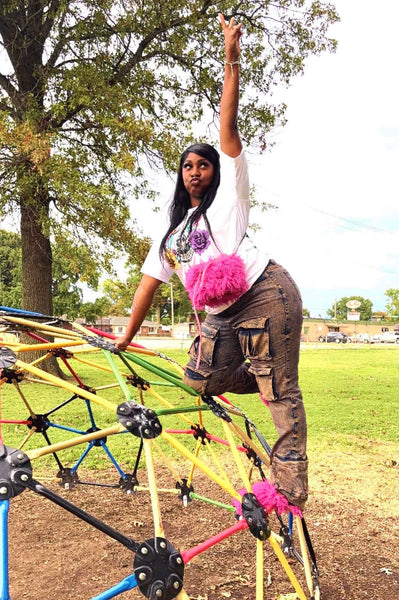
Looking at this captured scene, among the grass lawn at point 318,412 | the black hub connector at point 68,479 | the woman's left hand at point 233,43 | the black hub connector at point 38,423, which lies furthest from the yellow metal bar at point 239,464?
the black hub connector at point 68,479

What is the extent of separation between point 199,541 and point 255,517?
1.49 metres

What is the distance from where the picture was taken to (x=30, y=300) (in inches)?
401

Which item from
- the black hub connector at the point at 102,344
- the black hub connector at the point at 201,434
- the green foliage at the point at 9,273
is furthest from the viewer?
the green foliage at the point at 9,273

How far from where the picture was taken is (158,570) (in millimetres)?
1734

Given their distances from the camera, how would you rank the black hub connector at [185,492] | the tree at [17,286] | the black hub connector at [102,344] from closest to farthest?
the black hub connector at [102,344] < the black hub connector at [185,492] < the tree at [17,286]

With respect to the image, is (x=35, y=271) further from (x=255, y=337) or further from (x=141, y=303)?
(x=255, y=337)

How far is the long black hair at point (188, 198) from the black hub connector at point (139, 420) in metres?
0.83

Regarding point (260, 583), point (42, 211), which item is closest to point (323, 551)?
point (260, 583)

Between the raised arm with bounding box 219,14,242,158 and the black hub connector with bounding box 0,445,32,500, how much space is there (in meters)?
1.45

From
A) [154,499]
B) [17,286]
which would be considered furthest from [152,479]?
[17,286]

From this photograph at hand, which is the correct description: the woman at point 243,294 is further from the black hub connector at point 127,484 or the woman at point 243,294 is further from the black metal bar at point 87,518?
the black hub connector at point 127,484

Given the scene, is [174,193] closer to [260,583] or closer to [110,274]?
[260,583]

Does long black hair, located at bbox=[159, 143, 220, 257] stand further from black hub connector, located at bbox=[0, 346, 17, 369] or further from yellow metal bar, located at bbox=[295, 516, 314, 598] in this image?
yellow metal bar, located at bbox=[295, 516, 314, 598]

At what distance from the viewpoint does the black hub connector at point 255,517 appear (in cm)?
223
